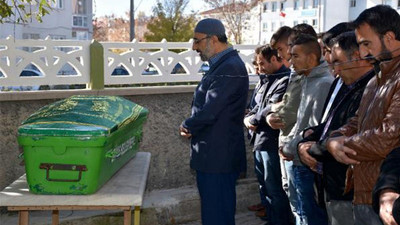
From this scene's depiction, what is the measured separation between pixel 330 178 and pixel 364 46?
33.7 inches

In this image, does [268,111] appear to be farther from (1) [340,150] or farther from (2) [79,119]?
(1) [340,150]

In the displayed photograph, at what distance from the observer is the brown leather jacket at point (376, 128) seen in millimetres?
2314

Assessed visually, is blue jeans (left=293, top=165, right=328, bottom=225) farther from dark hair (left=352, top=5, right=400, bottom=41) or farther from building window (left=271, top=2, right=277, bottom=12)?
building window (left=271, top=2, right=277, bottom=12)

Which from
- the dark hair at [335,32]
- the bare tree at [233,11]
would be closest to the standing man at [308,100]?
the dark hair at [335,32]

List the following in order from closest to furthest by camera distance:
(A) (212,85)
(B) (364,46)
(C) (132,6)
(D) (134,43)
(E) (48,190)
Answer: (B) (364,46) < (E) (48,190) < (A) (212,85) < (D) (134,43) < (C) (132,6)

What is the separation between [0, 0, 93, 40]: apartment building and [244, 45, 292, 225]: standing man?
916 inches

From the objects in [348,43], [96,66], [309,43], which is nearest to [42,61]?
[96,66]

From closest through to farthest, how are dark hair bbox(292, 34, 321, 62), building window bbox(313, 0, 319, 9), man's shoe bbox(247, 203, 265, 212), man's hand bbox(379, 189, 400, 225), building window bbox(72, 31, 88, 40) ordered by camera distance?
man's hand bbox(379, 189, 400, 225) → dark hair bbox(292, 34, 321, 62) → man's shoe bbox(247, 203, 265, 212) → building window bbox(72, 31, 88, 40) → building window bbox(313, 0, 319, 9)

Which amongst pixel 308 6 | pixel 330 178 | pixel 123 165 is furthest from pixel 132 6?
pixel 308 6

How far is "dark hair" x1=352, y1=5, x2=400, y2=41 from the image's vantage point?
2.43 metres

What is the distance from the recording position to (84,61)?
5.92m

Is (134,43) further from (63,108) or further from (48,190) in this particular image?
(48,190)

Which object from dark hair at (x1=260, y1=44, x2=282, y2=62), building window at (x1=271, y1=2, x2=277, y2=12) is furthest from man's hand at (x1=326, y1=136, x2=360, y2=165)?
building window at (x1=271, y1=2, x2=277, y2=12)

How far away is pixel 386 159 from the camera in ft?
7.31
